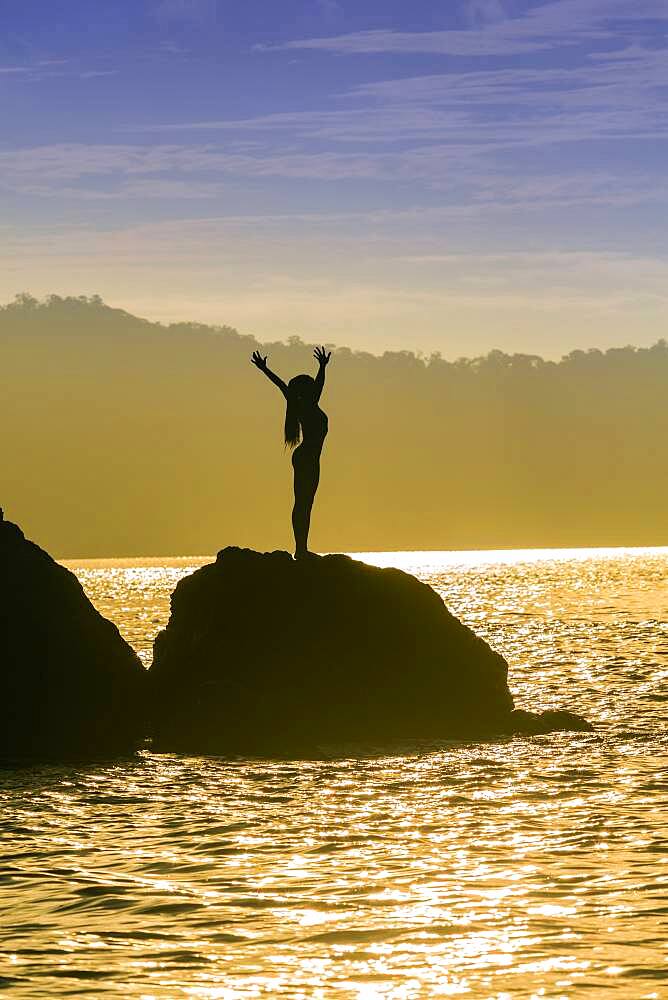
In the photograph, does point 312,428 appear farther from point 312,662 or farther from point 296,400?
point 312,662

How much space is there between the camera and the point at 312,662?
2241 cm

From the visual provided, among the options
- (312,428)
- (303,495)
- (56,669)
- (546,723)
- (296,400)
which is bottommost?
(546,723)

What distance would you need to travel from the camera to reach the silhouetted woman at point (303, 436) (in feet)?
79.8

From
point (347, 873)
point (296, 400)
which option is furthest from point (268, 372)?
point (347, 873)

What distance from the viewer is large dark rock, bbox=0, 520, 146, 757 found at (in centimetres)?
2256

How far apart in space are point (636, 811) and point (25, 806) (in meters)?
7.79

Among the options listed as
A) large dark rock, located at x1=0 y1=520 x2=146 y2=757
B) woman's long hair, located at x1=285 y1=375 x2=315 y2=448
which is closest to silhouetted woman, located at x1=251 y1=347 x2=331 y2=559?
woman's long hair, located at x1=285 y1=375 x2=315 y2=448

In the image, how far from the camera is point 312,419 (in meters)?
24.3

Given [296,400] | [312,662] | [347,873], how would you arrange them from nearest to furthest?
[347,873] → [312,662] → [296,400]

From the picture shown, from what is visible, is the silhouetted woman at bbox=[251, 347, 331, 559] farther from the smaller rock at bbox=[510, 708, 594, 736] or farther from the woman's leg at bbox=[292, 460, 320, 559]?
the smaller rock at bbox=[510, 708, 594, 736]

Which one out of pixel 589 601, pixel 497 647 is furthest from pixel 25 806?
pixel 589 601

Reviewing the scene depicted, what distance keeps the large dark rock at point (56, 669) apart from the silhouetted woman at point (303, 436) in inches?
158

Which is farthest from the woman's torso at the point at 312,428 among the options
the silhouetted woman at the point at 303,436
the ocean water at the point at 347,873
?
the ocean water at the point at 347,873

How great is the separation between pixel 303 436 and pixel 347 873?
12657 millimetres
